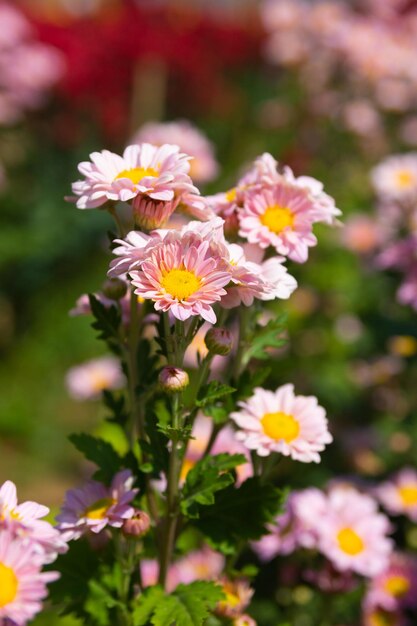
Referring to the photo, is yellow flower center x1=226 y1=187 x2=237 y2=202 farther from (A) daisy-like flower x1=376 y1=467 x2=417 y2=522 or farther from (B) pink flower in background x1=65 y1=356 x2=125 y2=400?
(B) pink flower in background x1=65 y1=356 x2=125 y2=400

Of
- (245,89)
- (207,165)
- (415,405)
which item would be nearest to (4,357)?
(207,165)

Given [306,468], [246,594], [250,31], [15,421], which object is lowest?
[246,594]

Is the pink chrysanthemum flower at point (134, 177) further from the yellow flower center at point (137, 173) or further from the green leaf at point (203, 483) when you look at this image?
the green leaf at point (203, 483)

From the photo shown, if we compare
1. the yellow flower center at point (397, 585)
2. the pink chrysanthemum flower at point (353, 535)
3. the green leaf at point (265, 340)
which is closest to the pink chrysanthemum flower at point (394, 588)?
the yellow flower center at point (397, 585)

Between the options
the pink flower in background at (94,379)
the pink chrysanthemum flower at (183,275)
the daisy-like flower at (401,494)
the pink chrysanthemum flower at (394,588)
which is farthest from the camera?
the pink flower in background at (94,379)

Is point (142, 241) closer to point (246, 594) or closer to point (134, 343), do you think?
point (134, 343)

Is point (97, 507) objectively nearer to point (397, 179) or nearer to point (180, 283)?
point (180, 283)
